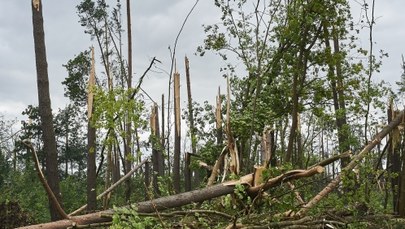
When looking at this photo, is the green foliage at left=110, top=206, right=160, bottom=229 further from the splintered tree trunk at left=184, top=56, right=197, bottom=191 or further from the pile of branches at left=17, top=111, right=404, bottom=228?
the splintered tree trunk at left=184, top=56, right=197, bottom=191

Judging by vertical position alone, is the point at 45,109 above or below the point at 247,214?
above

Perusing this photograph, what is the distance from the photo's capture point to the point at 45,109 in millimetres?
9336

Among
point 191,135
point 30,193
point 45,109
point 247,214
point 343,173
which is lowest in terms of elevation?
point 247,214

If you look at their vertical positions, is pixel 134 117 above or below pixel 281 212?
above

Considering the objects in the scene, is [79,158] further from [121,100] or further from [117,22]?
[121,100]

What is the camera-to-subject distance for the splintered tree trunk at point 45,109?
9250mm

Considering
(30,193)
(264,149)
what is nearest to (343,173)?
(264,149)

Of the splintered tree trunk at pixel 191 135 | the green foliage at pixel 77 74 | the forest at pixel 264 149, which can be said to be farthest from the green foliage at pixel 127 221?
the green foliage at pixel 77 74

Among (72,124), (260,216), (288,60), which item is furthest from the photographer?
(72,124)

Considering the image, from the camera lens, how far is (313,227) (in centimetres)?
530

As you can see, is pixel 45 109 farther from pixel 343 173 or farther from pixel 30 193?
pixel 30 193

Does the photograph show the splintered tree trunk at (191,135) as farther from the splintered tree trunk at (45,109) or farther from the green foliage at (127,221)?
the green foliage at (127,221)

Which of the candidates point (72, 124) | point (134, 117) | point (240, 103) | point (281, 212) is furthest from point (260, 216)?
point (72, 124)

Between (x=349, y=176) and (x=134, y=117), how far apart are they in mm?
3627
